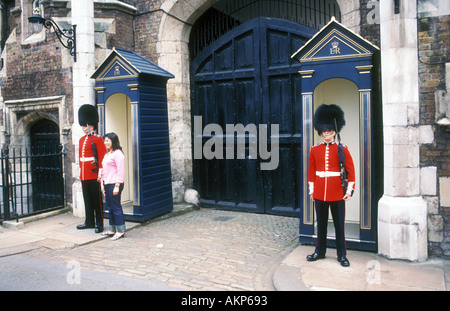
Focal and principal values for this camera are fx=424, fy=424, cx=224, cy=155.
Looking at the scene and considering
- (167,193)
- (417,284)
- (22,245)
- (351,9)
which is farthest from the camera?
(167,193)

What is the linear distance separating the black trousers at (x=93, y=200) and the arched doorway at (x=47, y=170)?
1921 mm

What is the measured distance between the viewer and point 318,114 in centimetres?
535

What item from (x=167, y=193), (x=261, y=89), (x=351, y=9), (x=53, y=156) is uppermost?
(x=351, y=9)

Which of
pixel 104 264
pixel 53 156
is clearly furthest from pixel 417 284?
pixel 53 156

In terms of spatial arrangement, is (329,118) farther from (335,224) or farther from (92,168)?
(92,168)

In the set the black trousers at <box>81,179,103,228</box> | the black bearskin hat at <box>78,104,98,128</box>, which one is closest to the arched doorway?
the black bearskin hat at <box>78,104,98,128</box>

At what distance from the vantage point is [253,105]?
27.7 ft

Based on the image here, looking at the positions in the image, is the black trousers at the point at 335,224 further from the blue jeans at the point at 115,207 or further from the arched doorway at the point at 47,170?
the arched doorway at the point at 47,170

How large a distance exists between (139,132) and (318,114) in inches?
133

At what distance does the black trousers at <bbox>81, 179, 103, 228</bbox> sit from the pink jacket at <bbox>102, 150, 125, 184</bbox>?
0.59 meters

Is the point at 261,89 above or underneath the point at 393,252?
above

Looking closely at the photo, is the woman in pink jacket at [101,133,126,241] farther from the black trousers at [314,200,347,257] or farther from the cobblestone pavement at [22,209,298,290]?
the black trousers at [314,200,347,257]

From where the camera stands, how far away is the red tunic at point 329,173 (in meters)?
5.21

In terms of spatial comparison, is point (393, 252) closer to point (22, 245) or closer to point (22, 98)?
point (22, 245)
